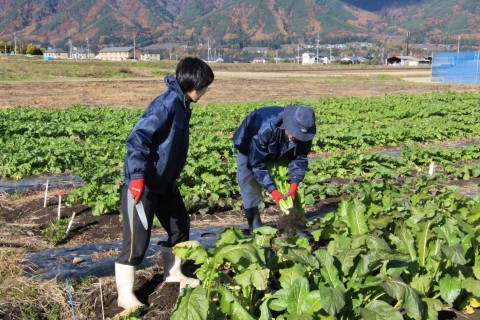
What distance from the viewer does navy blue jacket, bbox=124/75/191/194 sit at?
140 inches

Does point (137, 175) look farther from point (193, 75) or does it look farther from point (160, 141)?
point (193, 75)

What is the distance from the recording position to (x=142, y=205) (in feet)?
12.1

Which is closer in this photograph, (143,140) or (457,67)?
(143,140)

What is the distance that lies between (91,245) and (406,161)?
5.87 metres

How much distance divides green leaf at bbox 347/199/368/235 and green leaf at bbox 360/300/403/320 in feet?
3.49

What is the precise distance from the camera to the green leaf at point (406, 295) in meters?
3.01

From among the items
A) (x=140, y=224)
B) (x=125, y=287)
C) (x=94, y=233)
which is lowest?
(x=94, y=233)

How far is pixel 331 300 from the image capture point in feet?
8.96

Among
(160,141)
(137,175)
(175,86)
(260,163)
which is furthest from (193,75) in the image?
(260,163)

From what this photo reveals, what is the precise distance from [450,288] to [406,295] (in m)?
0.72

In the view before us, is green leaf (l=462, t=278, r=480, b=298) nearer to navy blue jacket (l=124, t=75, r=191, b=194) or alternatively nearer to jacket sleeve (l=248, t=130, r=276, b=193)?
jacket sleeve (l=248, t=130, r=276, b=193)

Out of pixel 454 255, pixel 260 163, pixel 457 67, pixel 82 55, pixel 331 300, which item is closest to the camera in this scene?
pixel 331 300

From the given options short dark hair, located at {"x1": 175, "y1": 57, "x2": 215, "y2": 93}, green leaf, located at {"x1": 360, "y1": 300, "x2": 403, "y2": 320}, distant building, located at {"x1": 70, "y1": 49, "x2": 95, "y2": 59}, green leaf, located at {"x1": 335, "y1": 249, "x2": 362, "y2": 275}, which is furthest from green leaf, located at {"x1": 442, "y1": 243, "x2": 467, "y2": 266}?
distant building, located at {"x1": 70, "y1": 49, "x2": 95, "y2": 59}

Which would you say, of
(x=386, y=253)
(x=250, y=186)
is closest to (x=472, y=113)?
(x=250, y=186)
